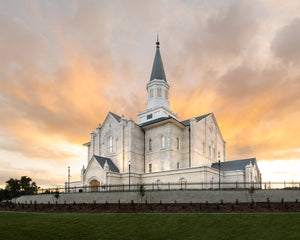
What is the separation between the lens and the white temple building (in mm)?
41969

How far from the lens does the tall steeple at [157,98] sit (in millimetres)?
55737

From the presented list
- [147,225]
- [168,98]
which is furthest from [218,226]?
[168,98]

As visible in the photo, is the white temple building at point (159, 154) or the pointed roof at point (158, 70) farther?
the pointed roof at point (158, 70)

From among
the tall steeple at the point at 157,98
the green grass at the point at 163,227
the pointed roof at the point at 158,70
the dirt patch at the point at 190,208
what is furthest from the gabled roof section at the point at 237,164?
the green grass at the point at 163,227

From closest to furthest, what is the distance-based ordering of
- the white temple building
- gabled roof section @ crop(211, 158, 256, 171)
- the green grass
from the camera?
1. the green grass
2. the white temple building
3. gabled roof section @ crop(211, 158, 256, 171)

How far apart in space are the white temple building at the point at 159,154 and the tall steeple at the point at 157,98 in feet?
0.78

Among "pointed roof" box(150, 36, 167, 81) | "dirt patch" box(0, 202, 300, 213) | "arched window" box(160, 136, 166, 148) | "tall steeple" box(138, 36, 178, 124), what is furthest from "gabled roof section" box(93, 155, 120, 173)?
"pointed roof" box(150, 36, 167, 81)

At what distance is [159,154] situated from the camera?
4753cm

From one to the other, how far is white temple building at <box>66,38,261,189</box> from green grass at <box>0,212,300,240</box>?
17914mm

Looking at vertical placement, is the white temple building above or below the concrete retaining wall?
above

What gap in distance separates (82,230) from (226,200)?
16200 millimetres

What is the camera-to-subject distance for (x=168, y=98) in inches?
2325

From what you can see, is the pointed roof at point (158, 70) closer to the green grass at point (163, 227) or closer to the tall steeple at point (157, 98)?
the tall steeple at point (157, 98)

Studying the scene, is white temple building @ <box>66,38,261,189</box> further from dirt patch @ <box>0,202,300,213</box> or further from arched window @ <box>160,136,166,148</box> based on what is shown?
dirt patch @ <box>0,202,300,213</box>
